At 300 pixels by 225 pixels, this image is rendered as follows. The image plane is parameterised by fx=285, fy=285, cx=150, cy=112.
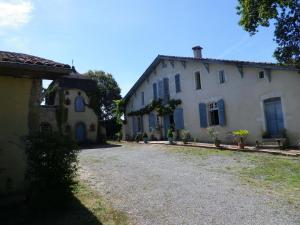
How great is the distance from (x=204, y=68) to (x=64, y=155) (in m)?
14.1

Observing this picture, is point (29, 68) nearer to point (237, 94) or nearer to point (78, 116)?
point (237, 94)

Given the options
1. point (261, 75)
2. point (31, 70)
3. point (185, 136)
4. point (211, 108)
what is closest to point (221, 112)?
point (211, 108)

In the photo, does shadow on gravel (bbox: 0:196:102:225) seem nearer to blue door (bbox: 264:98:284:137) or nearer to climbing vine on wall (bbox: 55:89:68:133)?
blue door (bbox: 264:98:284:137)

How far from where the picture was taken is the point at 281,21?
11.3m

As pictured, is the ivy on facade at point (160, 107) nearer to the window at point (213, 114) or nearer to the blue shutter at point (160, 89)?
the blue shutter at point (160, 89)

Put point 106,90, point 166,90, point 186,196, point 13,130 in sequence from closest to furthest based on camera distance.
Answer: point 13,130 < point 186,196 < point 166,90 < point 106,90

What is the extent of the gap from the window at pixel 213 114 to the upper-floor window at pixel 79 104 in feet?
44.6

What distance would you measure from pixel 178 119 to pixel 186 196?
13.9m

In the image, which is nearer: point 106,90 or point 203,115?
point 203,115

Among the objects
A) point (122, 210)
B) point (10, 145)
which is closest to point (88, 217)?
point (122, 210)

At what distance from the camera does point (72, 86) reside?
87.8 ft

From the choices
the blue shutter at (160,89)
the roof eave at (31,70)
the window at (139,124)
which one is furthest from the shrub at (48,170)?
the window at (139,124)

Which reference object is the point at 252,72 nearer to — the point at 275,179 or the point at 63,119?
the point at 275,179

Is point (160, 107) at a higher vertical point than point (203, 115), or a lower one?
higher
